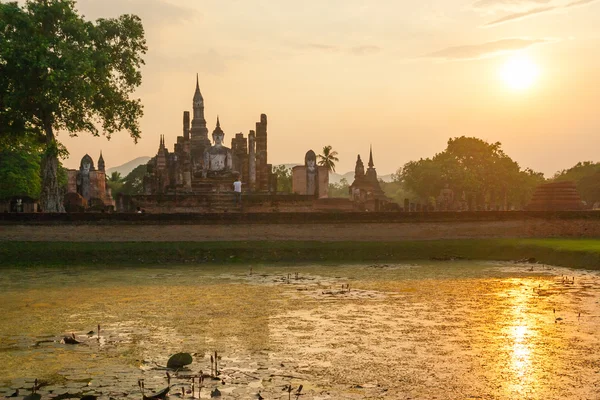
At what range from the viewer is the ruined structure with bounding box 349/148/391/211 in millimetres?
38656

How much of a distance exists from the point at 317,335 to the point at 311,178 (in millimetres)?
28153

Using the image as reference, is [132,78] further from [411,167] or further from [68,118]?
[411,167]

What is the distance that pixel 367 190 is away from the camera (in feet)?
172

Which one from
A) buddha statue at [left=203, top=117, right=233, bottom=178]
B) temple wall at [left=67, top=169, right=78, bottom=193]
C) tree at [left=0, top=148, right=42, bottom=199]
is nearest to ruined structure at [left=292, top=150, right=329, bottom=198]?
buddha statue at [left=203, top=117, right=233, bottom=178]

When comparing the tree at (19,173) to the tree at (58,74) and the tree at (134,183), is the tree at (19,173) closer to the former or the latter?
the tree at (58,74)

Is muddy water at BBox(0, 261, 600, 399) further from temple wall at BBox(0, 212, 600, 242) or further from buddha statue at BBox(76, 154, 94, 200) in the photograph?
buddha statue at BBox(76, 154, 94, 200)

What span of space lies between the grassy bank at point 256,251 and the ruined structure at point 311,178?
1220 cm

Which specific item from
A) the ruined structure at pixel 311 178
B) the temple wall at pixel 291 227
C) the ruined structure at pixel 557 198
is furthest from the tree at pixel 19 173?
the ruined structure at pixel 557 198

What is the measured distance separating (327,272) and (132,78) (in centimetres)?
1566

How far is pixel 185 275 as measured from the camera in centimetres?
1931

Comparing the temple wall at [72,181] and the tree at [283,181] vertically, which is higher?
the tree at [283,181]

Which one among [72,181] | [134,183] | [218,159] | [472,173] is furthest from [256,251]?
[134,183]

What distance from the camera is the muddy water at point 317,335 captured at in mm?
7895

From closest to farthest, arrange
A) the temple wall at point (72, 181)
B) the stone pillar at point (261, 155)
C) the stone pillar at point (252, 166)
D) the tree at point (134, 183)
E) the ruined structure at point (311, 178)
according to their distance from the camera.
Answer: the ruined structure at point (311, 178) → the stone pillar at point (261, 155) → the stone pillar at point (252, 166) → the temple wall at point (72, 181) → the tree at point (134, 183)
